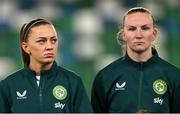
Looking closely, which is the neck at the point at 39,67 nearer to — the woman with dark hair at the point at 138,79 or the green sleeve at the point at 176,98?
the woman with dark hair at the point at 138,79

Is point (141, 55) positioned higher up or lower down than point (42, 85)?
higher up

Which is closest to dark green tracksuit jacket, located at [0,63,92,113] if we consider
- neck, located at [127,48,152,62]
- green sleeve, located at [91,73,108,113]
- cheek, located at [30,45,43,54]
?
cheek, located at [30,45,43,54]

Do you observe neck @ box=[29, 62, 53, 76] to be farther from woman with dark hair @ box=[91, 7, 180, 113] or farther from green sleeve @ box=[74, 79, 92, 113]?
woman with dark hair @ box=[91, 7, 180, 113]

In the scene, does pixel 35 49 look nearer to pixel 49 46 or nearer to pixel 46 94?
pixel 49 46

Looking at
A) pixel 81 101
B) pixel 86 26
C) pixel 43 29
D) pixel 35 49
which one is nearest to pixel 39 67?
pixel 35 49

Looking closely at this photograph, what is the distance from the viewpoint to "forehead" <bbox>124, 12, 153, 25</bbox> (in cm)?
387

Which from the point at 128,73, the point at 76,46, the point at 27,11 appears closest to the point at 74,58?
the point at 76,46

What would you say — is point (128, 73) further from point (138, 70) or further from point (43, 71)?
point (43, 71)

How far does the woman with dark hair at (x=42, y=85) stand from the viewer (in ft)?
12.0

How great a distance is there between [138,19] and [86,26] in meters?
5.52

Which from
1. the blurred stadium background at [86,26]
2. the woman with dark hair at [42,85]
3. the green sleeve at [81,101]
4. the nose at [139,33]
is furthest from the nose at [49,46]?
the blurred stadium background at [86,26]

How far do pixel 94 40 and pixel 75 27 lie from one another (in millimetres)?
389

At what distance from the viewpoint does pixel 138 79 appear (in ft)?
12.7

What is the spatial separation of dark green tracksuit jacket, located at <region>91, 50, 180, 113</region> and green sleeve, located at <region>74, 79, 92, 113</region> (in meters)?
0.23
